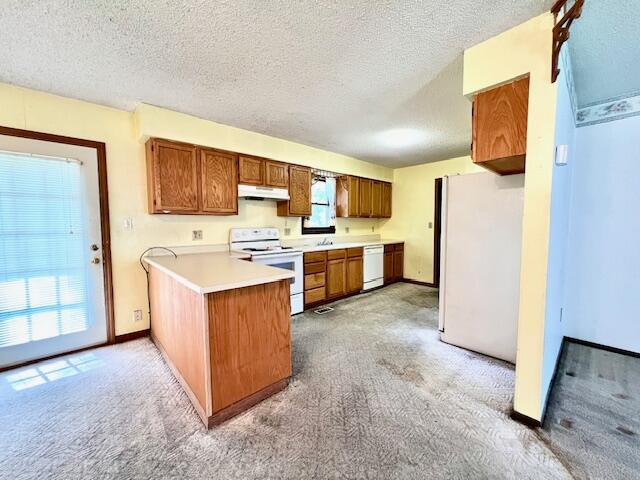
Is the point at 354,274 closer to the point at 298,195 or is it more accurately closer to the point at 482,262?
the point at 298,195

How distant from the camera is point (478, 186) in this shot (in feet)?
8.19

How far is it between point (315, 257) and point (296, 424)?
94.3 inches

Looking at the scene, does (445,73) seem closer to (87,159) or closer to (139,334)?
(87,159)

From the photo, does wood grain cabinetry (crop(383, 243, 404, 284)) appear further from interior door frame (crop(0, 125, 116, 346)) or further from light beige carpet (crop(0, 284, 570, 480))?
interior door frame (crop(0, 125, 116, 346))

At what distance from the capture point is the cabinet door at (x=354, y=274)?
4383mm

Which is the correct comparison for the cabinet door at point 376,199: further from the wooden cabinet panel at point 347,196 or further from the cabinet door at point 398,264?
the cabinet door at point 398,264

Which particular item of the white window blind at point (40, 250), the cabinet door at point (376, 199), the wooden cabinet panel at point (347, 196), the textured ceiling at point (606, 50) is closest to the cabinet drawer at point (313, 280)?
the wooden cabinet panel at point (347, 196)

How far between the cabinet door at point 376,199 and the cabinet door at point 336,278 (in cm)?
156

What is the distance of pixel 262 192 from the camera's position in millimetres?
3498

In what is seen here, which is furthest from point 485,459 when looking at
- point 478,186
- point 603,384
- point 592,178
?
point 592,178

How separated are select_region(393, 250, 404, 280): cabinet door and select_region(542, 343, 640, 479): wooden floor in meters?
3.05

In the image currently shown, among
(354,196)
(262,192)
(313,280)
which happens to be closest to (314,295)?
(313,280)

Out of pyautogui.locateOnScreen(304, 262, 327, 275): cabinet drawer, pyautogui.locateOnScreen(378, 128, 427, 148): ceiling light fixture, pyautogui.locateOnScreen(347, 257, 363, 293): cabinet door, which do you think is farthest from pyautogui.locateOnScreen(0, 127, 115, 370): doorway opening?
pyautogui.locateOnScreen(378, 128, 427, 148): ceiling light fixture

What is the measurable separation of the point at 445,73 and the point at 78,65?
2772 millimetres
